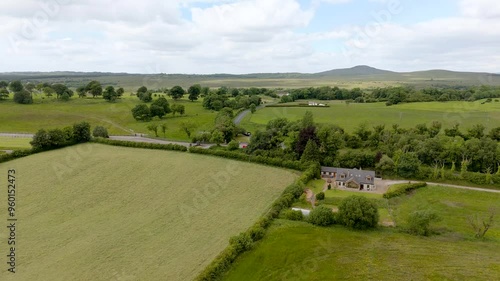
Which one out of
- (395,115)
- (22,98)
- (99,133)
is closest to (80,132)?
(99,133)

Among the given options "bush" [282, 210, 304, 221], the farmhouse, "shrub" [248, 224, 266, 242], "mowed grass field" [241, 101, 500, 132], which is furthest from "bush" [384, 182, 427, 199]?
"mowed grass field" [241, 101, 500, 132]

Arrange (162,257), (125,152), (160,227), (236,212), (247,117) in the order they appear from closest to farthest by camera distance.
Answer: (162,257) < (160,227) < (236,212) < (125,152) < (247,117)

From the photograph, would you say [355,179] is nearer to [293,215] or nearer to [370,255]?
[293,215]

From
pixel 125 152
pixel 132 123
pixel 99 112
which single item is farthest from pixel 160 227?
pixel 99 112

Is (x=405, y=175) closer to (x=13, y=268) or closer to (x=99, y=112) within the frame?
(x=13, y=268)

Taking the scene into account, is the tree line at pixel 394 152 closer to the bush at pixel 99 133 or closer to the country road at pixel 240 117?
the country road at pixel 240 117

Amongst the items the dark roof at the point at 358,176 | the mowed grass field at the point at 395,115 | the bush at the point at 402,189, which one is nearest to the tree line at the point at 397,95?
the mowed grass field at the point at 395,115
